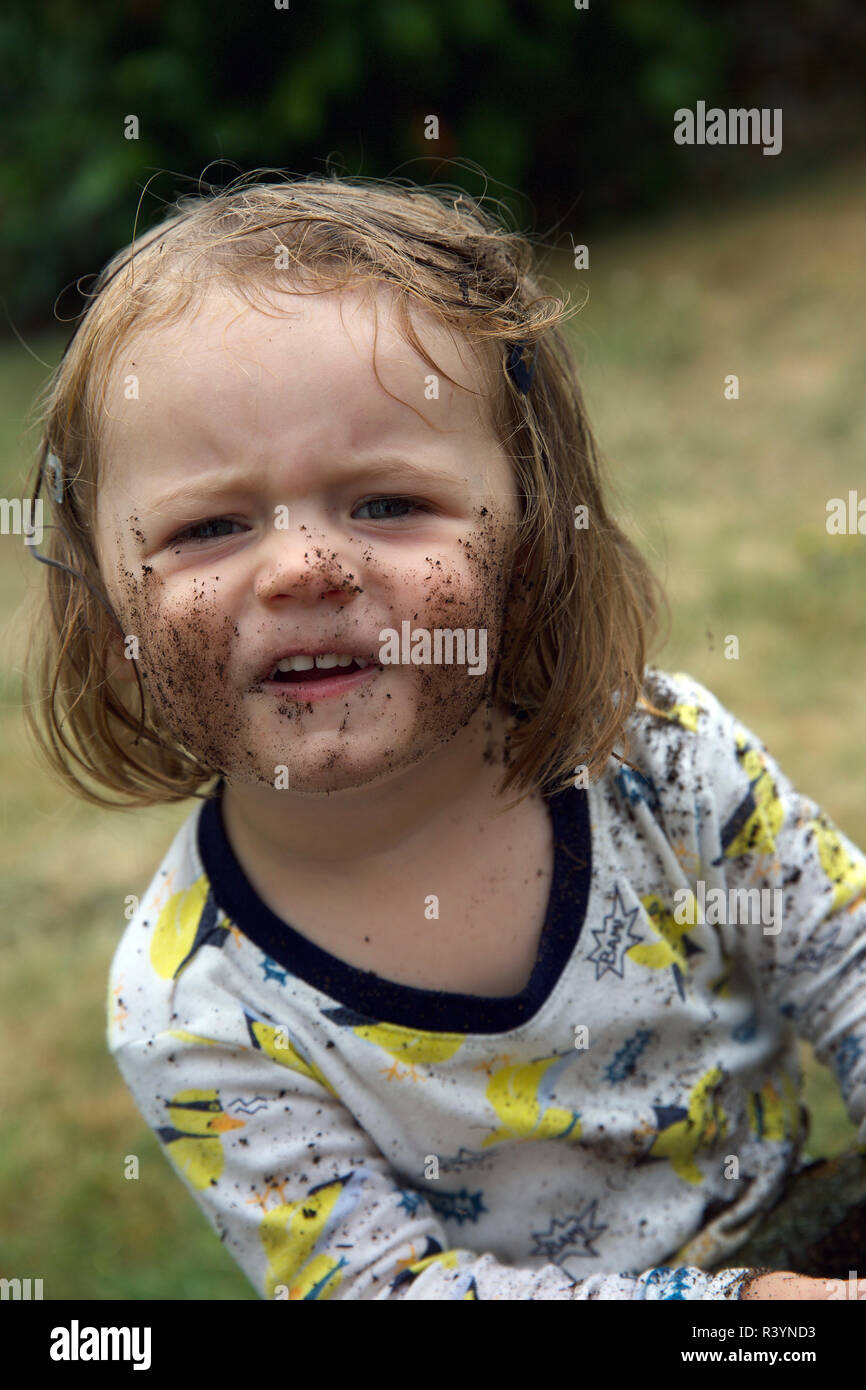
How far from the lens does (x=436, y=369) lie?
1409 mm

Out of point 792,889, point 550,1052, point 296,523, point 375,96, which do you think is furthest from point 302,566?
point 375,96

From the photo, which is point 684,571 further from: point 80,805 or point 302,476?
point 302,476

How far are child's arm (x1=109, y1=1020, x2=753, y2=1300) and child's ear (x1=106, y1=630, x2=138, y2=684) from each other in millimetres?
443

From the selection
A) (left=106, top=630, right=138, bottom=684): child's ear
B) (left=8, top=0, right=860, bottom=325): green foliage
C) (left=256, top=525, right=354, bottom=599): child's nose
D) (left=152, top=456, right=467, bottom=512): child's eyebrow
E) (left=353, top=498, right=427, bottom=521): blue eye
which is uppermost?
(left=8, top=0, right=860, bottom=325): green foliage

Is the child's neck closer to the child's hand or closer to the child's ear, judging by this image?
the child's ear

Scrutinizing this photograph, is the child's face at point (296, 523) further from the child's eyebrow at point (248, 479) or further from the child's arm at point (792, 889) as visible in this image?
the child's arm at point (792, 889)

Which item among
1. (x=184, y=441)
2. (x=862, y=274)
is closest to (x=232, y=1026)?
(x=184, y=441)

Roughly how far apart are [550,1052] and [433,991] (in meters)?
0.17

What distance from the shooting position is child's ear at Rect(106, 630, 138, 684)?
1.60 metres

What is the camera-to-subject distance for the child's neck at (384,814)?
5.09ft

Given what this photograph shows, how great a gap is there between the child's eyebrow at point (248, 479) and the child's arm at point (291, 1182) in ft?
2.11

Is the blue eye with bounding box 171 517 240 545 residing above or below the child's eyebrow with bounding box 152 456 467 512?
below

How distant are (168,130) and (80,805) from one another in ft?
15.8
